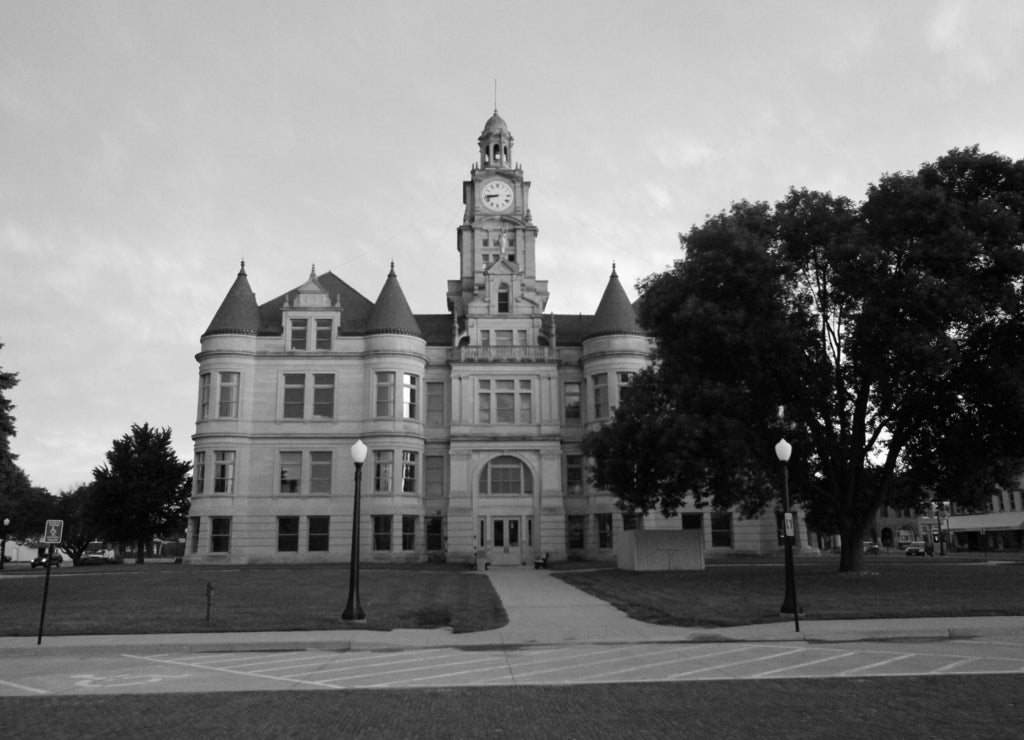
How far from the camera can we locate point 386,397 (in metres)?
52.3

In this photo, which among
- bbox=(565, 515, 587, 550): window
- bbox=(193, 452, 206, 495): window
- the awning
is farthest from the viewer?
the awning

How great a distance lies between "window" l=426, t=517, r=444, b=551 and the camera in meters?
53.1

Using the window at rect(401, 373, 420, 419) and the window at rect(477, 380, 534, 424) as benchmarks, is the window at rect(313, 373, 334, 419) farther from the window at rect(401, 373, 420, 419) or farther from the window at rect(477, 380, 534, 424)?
the window at rect(477, 380, 534, 424)

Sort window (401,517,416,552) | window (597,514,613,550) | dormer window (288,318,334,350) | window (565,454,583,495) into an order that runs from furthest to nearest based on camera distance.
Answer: window (565,454,583,495), dormer window (288,318,334,350), window (597,514,613,550), window (401,517,416,552)

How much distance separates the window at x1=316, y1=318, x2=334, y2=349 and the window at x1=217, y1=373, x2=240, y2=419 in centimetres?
546

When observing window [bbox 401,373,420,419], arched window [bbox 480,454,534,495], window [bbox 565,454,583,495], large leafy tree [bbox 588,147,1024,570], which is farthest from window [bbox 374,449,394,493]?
large leafy tree [bbox 588,147,1024,570]

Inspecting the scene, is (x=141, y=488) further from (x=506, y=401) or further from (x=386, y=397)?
(x=506, y=401)

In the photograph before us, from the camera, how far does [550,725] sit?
9273 mm

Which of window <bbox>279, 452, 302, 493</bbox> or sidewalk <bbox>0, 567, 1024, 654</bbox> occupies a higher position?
window <bbox>279, 452, 302, 493</bbox>

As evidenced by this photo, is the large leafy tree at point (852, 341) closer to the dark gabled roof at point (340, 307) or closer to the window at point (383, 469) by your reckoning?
the window at point (383, 469)

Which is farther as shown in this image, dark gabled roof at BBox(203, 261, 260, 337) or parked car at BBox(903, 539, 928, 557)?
parked car at BBox(903, 539, 928, 557)

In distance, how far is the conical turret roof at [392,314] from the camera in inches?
2089

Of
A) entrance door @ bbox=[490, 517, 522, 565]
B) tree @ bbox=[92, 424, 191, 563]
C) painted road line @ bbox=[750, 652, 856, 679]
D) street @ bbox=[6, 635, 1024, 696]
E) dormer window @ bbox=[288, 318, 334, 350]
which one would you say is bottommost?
street @ bbox=[6, 635, 1024, 696]

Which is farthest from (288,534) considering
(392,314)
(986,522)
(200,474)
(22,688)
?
(986,522)
